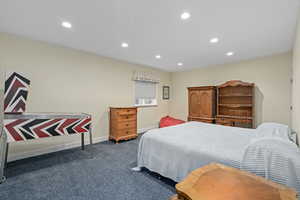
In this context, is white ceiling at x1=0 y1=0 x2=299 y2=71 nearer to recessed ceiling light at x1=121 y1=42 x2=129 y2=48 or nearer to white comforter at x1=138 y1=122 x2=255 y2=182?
recessed ceiling light at x1=121 y1=42 x2=129 y2=48

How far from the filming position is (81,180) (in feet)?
6.70

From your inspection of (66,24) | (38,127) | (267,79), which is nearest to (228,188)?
(38,127)

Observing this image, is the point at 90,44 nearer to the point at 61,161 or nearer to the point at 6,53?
the point at 6,53

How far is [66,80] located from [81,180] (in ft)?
7.52

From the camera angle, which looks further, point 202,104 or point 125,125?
point 202,104

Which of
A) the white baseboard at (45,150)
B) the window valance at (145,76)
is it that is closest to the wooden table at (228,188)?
the white baseboard at (45,150)

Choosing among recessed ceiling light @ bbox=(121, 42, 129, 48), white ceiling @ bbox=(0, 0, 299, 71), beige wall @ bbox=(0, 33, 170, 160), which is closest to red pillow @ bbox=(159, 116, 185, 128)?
beige wall @ bbox=(0, 33, 170, 160)

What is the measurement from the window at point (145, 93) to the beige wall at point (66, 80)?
291 millimetres

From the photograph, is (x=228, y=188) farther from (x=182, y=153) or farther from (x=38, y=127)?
(x=38, y=127)

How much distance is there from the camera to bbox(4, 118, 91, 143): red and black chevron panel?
2.06 meters

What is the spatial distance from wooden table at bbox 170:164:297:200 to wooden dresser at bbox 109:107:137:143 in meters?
3.02

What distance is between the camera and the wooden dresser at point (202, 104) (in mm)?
4355

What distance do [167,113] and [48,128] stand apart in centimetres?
448

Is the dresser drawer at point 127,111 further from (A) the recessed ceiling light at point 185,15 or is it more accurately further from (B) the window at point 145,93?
(A) the recessed ceiling light at point 185,15
